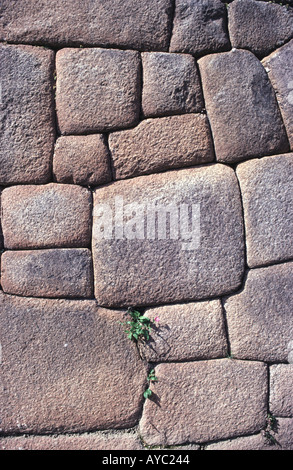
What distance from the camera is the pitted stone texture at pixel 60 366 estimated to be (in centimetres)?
185

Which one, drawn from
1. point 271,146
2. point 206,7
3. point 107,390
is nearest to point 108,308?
point 107,390

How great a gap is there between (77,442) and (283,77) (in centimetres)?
212

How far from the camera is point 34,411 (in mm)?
1854

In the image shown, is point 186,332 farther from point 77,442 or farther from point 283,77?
point 283,77

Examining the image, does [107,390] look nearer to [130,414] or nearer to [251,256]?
[130,414]

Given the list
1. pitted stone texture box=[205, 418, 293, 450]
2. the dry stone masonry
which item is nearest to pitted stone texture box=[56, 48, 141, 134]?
the dry stone masonry

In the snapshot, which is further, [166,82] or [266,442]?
[266,442]

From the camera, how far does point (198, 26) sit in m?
1.83

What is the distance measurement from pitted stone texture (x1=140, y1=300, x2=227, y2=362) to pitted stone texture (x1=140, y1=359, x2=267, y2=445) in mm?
69

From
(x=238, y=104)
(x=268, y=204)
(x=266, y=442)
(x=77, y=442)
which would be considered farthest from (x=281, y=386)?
(x=238, y=104)

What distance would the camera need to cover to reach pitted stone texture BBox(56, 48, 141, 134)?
1801 millimetres

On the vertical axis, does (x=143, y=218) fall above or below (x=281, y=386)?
above

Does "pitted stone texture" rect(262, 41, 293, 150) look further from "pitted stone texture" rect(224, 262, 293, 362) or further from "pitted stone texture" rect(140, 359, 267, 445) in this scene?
"pitted stone texture" rect(140, 359, 267, 445)

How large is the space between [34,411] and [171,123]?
62.4 inches
